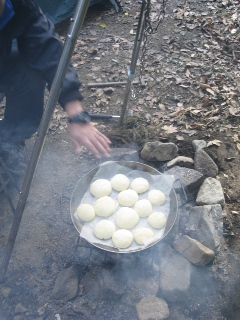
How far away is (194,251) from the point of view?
271 cm

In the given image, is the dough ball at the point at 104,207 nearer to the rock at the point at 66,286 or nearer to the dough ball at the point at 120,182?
the dough ball at the point at 120,182

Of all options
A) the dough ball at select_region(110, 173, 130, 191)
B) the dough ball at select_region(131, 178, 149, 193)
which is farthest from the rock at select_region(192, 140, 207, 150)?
the dough ball at select_region(110, 173, 130, 191)

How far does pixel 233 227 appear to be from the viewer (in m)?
3.09

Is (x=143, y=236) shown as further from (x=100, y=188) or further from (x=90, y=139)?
(x=90, y=139)

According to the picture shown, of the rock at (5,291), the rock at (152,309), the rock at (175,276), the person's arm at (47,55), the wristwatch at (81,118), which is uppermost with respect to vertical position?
the person's arm at (47,55)

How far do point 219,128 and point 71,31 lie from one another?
2681 mm

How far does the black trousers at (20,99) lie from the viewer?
121 inches

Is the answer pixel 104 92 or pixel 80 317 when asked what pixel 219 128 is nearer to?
pixel 104 92

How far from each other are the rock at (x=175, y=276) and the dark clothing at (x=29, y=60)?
4.96ft

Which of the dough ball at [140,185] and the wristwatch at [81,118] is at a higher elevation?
the wristwatch at [81,118]

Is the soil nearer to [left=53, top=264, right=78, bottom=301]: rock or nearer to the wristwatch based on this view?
[left=53, top=264, right=78, bottom=301]: rock

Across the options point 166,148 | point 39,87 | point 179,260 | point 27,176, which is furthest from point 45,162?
point 179,260

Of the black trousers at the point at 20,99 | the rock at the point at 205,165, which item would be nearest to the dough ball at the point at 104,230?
the rock at the point at 205,165

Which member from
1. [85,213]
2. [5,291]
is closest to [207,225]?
[85,213]
